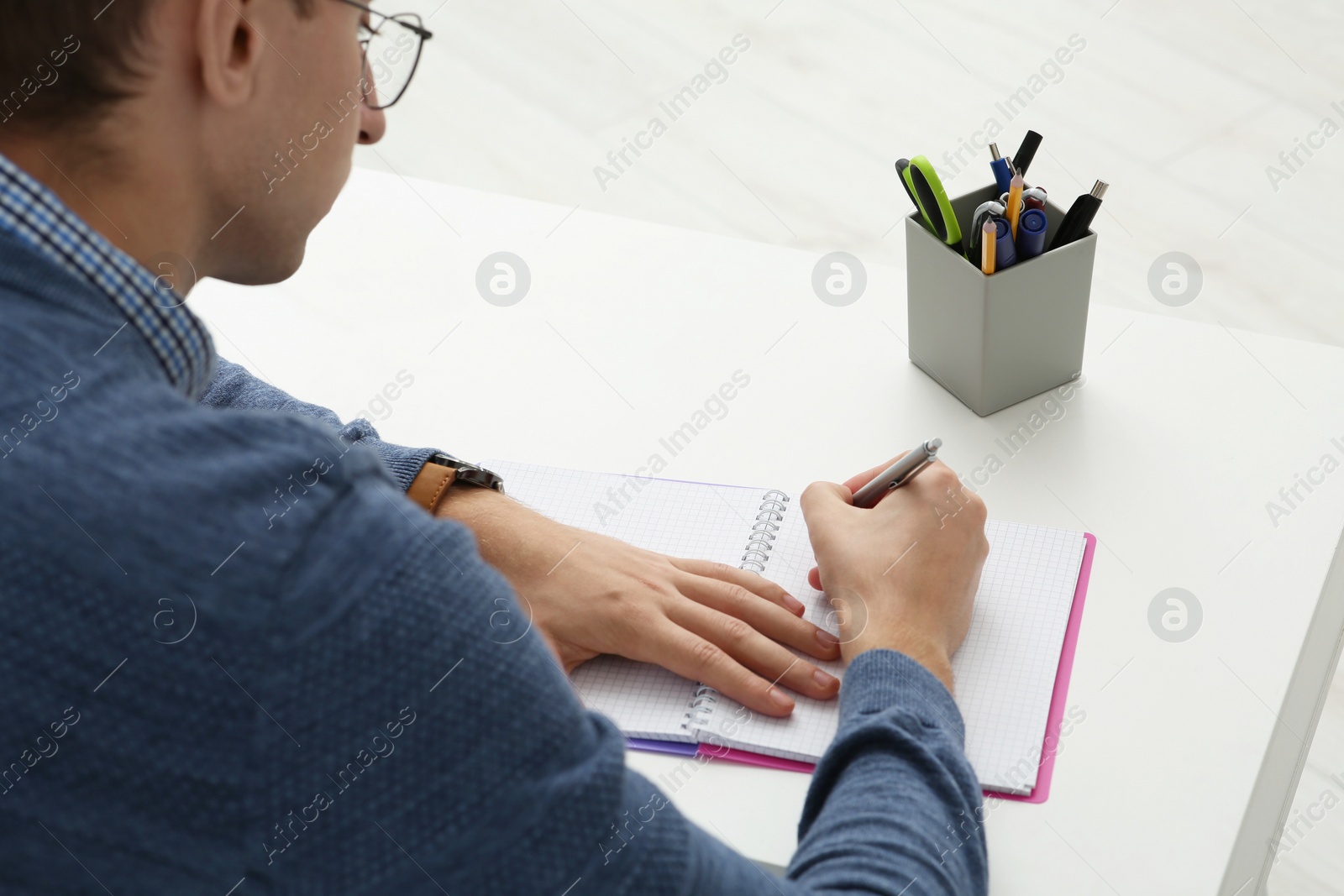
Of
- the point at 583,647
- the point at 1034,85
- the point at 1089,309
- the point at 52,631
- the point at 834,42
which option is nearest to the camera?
the point at 52,631

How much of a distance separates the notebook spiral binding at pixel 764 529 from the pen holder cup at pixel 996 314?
0.20 meters

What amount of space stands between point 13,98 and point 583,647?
524 mm

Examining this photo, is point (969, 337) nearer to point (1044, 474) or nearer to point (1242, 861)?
point (1044, 474)

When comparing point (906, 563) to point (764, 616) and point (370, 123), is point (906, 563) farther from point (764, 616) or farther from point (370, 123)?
point (370, 123)

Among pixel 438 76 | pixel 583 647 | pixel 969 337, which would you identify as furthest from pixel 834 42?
pixel 583 647

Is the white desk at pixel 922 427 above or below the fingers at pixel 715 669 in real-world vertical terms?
above

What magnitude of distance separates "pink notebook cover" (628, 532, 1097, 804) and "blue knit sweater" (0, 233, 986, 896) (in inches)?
11.1

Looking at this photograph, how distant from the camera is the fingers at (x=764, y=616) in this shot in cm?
95

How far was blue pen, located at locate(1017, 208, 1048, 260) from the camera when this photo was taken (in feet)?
3.50

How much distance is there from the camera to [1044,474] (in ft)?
3.59

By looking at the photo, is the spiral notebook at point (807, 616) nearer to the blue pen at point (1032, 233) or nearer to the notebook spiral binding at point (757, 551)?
the notebook spiral binding at point (757, 551)

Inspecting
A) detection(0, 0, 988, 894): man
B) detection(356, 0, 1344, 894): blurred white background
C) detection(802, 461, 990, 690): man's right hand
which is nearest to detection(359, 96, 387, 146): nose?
detection(0, 0, 988, 894): man

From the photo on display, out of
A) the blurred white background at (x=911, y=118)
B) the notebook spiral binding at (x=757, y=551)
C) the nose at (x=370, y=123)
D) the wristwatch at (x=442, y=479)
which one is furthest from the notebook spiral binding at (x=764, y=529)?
the blurred white background at (x=911, y=118)

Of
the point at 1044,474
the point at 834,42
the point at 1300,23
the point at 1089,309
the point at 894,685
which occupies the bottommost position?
the point at 894,685
